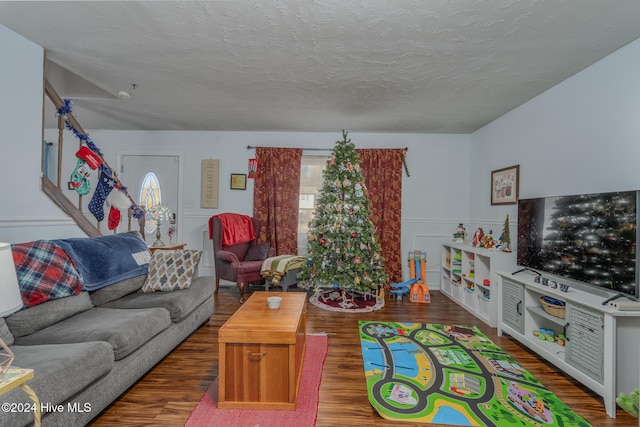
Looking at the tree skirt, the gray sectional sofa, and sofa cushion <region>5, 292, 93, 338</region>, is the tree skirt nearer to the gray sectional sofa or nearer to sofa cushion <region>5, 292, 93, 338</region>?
the gray sectional sofa

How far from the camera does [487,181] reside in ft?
14.2

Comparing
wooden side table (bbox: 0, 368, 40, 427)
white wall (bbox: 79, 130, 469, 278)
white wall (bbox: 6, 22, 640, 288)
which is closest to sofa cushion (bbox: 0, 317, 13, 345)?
wooden side table (bbox: 0, 368, 40, 427)

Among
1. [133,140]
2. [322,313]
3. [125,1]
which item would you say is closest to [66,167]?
[133,140]

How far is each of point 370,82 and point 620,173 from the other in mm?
2118

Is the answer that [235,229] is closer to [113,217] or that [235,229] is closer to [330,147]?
[113,217]

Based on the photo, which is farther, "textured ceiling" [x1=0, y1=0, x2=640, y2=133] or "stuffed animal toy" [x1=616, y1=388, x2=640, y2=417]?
"textured ceiling" [x1=0, y1=0, x2=640, y2=133]

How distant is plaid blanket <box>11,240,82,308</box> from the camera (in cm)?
192

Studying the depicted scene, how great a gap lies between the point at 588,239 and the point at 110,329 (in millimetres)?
3308

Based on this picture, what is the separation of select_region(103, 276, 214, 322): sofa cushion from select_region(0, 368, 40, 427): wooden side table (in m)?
1.32

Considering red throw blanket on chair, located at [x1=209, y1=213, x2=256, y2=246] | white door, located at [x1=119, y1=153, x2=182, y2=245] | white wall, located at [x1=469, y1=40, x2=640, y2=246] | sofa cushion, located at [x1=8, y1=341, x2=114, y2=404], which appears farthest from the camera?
white door, located at [x1=119, y1=153, x2=182, y2=245]

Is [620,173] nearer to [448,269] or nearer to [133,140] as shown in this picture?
[448,269]

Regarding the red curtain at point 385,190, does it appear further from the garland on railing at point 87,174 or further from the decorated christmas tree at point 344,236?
the garland on railing at point 87,174

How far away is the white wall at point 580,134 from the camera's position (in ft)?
7.43

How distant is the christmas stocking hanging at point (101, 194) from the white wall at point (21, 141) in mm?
639
